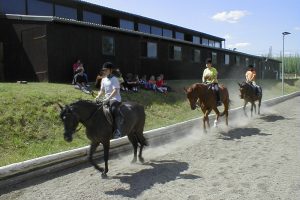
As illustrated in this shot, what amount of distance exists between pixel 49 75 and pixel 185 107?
676 centimetres

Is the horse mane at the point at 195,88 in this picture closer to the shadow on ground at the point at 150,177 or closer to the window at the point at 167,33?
the shadow on ground at the point at 150,177

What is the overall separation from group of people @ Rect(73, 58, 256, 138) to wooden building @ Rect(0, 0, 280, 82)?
1441 millimetres

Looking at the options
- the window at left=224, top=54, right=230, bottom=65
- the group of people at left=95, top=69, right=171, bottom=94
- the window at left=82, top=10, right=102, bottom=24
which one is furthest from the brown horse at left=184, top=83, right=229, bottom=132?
the window at left=224, top=54, right=230, bottom=65

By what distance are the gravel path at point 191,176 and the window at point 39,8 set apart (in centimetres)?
1517

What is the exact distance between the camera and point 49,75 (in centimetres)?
1939

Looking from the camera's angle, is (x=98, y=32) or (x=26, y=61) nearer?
(x=26, y=61)

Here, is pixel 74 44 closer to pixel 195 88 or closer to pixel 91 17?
pixel 91 17

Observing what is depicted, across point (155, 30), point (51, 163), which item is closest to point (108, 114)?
point (51, 163)

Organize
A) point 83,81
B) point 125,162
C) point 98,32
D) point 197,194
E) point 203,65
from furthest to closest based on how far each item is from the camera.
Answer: point 203,65
point 98,32
point 83,81
point 125,162
point 197,194

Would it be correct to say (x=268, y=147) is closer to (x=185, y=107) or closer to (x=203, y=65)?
(x=185, y=107)

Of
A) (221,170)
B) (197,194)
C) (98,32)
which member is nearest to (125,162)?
(221,170)

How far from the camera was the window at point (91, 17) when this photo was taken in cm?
2820

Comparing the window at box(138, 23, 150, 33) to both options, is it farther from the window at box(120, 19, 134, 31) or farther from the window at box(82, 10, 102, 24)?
the window at box(82, 10, 102, 24)

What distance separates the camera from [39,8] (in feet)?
79.3
